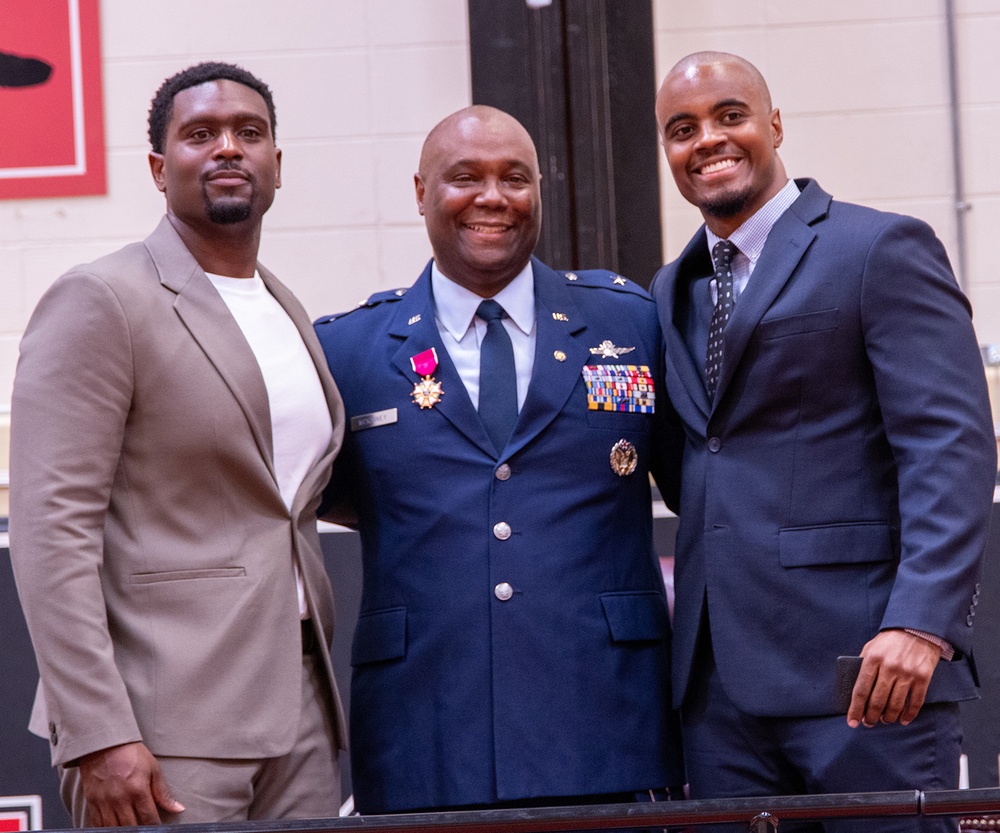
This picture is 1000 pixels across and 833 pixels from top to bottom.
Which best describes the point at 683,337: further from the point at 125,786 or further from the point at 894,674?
the point at 125,786

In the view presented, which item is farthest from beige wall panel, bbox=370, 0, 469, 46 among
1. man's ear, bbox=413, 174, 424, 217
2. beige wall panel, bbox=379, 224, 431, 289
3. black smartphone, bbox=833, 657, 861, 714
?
black smartphone, bbox=833, 657, 861, 714

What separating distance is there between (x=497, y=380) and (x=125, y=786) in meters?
0.88

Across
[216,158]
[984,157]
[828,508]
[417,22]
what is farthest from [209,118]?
[984,157]

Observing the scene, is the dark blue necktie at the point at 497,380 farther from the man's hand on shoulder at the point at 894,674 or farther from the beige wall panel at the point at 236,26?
the beige wall panel at the point at 236,26

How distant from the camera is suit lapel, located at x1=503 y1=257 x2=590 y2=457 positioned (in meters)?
2.24

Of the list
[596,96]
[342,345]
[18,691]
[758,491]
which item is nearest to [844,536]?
[758,491]

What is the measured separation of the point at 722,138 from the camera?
88.1 inches

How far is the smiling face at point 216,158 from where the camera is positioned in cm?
214

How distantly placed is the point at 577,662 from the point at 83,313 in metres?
0.94

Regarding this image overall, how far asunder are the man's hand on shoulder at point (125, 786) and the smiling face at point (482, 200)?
0.99m

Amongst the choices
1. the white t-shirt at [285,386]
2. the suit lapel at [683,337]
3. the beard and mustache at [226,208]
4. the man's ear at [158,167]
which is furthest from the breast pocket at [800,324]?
the man's ear at [158,167]

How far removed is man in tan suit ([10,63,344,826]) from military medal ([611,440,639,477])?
1.56 feet

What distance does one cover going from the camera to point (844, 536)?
2.01 meters

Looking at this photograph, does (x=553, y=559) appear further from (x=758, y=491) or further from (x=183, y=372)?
(x=183, y=372)
